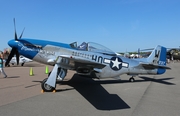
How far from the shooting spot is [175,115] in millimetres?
4223

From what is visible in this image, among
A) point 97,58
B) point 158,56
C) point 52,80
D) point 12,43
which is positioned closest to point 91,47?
point 97,58


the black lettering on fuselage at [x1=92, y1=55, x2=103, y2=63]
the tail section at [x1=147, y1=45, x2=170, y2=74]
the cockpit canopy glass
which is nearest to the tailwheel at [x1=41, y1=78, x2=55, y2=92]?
the cockpit canopy glass

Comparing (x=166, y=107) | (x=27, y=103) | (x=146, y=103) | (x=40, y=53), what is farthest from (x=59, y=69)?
(x=166, y=107)

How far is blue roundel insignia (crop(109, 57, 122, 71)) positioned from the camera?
782 centimetres

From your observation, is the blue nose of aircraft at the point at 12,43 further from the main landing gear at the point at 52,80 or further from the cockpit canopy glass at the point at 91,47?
the cockpit canopy glass at the point at 91,47

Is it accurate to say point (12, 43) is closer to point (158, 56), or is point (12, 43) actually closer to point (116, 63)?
point (116, 63)

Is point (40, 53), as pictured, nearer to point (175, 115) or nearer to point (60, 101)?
point (60, 101)

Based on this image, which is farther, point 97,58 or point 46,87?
point 97,58

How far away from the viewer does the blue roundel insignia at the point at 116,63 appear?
25.7ft

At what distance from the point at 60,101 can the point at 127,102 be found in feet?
7.52

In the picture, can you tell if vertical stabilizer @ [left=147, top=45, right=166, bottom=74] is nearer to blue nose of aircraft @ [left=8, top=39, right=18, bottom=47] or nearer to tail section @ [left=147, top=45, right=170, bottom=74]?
tail section @ [left=147, top=45, right=170, bottom=74]

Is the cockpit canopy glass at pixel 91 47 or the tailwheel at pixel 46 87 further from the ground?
the cockpit canopy glass at pixel 91 47

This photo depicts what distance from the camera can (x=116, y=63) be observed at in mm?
7949

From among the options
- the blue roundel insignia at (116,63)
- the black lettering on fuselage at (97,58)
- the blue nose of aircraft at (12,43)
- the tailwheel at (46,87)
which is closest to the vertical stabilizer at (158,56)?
the blue roundel insignia at (116,63)
